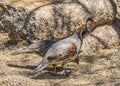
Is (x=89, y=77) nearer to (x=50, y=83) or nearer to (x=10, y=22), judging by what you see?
(x=50, y=83)

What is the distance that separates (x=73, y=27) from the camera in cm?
851

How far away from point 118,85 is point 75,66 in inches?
45.9

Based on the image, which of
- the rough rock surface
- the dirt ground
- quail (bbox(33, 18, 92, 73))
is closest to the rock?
the rough rock surface

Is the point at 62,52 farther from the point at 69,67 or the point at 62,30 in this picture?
the point at 62,30

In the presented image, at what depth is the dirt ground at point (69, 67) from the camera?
6816 mm

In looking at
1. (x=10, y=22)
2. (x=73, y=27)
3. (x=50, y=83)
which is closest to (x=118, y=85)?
(x=50, y=83)

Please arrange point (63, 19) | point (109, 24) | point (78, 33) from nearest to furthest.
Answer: point (78, 33), point (63, 19), point (109, 24)

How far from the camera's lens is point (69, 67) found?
25.0ft

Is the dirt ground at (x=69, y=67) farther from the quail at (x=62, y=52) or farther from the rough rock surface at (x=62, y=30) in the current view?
the quail at (x=62, y=52)

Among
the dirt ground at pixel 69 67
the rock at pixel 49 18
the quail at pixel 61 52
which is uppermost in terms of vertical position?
the rock at pixel 49 18

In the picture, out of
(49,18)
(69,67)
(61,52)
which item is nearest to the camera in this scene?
(61,52)

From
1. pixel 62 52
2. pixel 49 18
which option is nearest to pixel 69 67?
pixel 62 52

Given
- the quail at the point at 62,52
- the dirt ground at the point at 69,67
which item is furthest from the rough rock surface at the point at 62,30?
the quail at the point at 62,52

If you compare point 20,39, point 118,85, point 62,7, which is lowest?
point 118,85
